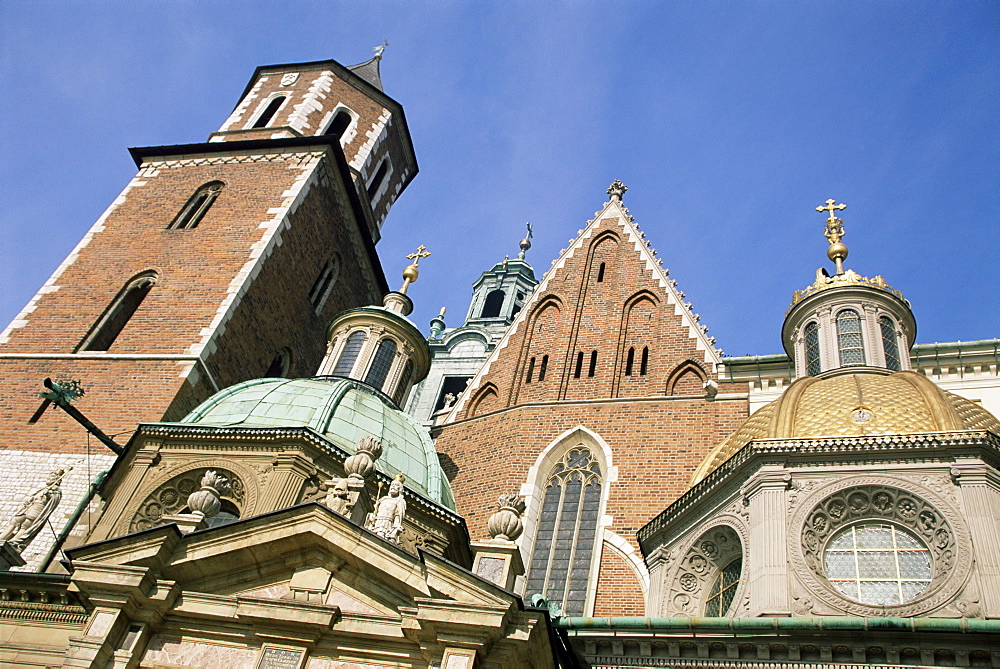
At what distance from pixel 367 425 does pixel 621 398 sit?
15.3 feet

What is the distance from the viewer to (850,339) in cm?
1584

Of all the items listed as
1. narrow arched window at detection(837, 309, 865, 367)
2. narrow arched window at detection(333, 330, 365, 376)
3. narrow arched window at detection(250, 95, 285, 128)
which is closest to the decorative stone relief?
narrow arched window at detection(333, 330, 365, 376)

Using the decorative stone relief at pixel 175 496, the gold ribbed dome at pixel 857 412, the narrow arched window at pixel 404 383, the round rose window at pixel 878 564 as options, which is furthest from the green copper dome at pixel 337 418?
the round rose window at pixel 878 564

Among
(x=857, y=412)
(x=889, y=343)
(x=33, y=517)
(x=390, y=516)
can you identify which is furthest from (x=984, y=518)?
(x=33, y=517)

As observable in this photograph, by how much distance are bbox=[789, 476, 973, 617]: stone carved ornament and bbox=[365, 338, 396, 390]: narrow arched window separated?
10350 mm

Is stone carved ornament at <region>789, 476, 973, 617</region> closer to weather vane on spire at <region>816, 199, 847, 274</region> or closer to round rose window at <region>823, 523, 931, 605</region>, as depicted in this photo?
round rose window at <region>823, 523, 931, 605</region>

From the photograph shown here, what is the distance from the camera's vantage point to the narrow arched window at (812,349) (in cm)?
1581

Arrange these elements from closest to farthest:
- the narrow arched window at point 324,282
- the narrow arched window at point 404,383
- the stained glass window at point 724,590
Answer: the stained glass window at point 724,590 < the narrow arched window at point 404,383 < the narrow arched window at point 324,282

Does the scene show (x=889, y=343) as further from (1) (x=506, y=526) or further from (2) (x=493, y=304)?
(2) (x=493, y=304)

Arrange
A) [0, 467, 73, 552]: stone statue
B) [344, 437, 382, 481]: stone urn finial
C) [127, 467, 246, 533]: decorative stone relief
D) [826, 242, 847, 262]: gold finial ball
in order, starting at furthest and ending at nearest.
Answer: [826, 242, 847, 262]: gold finial ball < [127, 467, 246, 533]: decorative stone relief < [0, 467, 73, 552]: stone statue < [344, 437, 382, 481]: stone urn finial

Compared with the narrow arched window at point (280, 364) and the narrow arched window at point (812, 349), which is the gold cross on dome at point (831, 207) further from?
the narrow arched window at point (280, 364)

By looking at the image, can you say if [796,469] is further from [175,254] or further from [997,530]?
[175,254]

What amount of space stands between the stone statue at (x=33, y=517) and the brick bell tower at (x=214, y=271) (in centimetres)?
135

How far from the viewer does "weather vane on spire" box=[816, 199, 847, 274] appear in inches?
710
